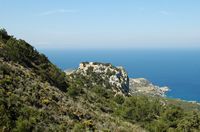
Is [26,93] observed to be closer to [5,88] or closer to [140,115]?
[5,88]

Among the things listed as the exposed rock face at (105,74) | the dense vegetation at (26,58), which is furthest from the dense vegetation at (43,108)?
the exposed rock face at (105,74)

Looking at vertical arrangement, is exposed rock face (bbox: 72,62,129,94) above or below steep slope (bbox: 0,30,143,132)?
below

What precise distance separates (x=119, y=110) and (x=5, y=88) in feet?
70.0

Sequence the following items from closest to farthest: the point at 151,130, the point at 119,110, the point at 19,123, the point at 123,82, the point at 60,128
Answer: the point at 19,123, the point at 60,128, the point at 151,130, the point at 119,110, the point at 123,82

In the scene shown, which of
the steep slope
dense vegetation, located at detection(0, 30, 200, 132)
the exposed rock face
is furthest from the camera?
the exposed rock face

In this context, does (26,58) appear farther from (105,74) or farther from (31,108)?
(105,74)

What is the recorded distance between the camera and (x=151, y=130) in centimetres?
3931

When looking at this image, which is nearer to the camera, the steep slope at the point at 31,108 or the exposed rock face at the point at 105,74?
the steep slope at the point at 31,108

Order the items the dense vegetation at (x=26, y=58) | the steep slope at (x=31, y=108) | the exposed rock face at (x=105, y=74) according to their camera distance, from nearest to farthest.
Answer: the steep slope at (x=31, y=108) < the dense vegetation at (x=26, y=58) < the exposed rock face at (x=105, y=74)

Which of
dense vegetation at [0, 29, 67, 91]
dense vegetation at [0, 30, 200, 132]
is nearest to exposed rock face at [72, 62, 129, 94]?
dense vegetation at [0, 30, 200, 132]

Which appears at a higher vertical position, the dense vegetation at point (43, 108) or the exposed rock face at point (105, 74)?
the dense vegetation at point (43, 108)

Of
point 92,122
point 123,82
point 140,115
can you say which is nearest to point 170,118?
point 140,115

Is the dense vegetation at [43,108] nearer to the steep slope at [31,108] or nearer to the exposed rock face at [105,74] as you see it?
the steep slope at [31,108]

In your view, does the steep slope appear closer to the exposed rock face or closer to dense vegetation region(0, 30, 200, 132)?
dense vegetation region(0, 30, 200, 132)
